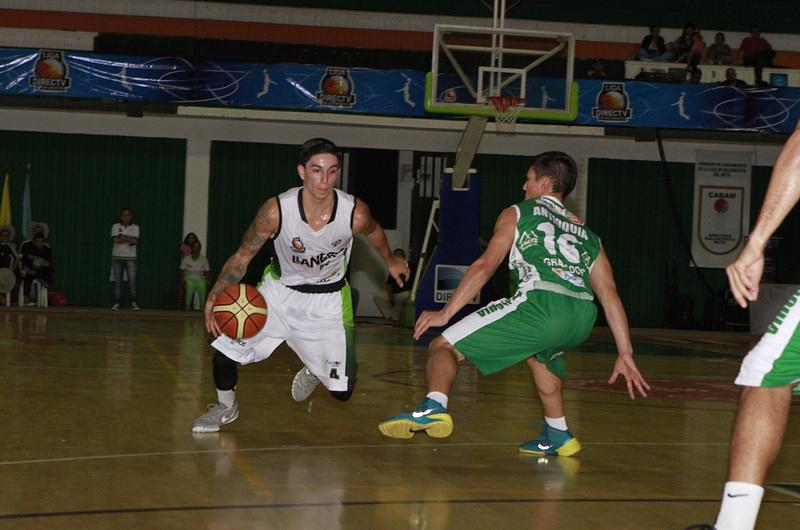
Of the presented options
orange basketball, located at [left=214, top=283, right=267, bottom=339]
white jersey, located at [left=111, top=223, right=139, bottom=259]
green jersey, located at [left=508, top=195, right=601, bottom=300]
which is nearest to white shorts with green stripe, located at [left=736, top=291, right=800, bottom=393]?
green jersey, located at [left=508, top=195, right=601, bottom=300]

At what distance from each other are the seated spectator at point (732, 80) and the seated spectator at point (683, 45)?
986 mm

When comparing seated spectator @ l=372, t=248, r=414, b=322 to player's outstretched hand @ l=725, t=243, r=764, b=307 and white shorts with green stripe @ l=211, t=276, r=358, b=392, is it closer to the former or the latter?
white shorts with green stripe @ l=211, t=276, r=358, b=392

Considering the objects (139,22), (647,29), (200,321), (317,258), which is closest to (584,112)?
(647,29)

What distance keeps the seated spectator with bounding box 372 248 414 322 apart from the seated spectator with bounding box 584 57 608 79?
15.5 feet

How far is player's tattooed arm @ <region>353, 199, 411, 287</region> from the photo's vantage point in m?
6.63

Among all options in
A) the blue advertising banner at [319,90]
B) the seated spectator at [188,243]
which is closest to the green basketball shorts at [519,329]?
the blue advertising banner at [319,90]

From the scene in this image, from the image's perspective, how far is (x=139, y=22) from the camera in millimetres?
22172

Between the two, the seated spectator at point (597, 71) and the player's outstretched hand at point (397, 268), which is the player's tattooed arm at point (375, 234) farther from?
the seated spectator at point (597, 71)

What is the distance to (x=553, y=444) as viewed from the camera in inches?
244

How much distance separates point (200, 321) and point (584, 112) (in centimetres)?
768

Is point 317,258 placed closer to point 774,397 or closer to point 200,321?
point 774,397

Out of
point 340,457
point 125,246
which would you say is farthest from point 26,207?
point 340,457

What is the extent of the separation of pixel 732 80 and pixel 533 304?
50.4ft

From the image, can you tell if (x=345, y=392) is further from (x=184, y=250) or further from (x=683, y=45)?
(x=683, y=45)
